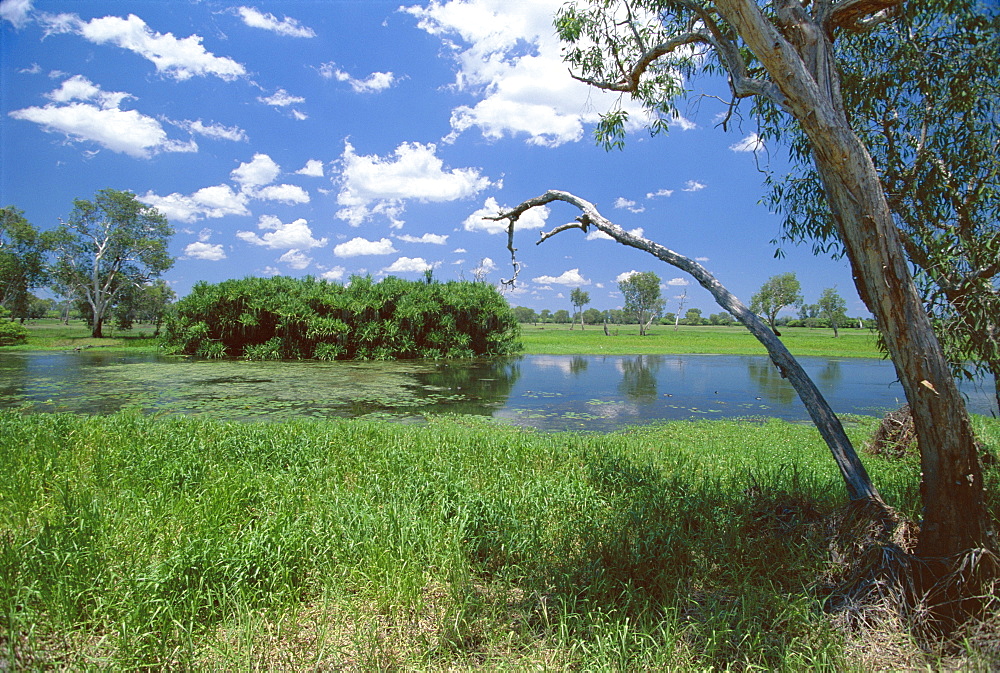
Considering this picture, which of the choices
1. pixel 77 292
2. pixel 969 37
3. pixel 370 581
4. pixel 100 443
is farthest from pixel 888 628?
pixel 77 292

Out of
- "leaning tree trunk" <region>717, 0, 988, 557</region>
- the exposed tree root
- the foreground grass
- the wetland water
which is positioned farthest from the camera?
the wetland water

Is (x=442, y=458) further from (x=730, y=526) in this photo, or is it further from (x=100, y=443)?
(x=100, y=443)

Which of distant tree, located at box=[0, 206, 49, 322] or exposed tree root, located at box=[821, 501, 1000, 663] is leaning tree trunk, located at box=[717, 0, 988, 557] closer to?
exposed tree root, located at box=[821, 501, 1000, 663]

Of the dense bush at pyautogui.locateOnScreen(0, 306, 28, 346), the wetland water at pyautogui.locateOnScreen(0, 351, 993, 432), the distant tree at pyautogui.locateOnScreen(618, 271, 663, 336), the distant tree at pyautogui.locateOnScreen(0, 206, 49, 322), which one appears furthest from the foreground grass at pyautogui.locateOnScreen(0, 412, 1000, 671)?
the distant tree at pyautogui.locateOnScreen(618, 271, 663, 336)

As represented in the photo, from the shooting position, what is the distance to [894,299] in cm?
264

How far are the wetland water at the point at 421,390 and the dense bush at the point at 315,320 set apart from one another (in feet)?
6.38

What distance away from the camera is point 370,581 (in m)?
2.85

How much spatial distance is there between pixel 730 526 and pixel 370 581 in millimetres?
2543

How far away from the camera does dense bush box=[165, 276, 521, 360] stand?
22.4m

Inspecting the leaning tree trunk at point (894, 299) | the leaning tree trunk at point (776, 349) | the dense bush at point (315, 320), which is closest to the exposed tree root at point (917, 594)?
the leaning tree trunk at point (894, 299)

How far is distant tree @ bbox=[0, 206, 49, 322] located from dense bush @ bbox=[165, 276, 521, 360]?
20150 mm

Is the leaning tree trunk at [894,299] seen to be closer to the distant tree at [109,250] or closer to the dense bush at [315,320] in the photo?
the dense bush at [315,320]

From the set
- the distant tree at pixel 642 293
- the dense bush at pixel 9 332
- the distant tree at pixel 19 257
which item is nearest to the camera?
the dense bush at pixel 9 332

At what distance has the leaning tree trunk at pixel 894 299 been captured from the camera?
263 cm
